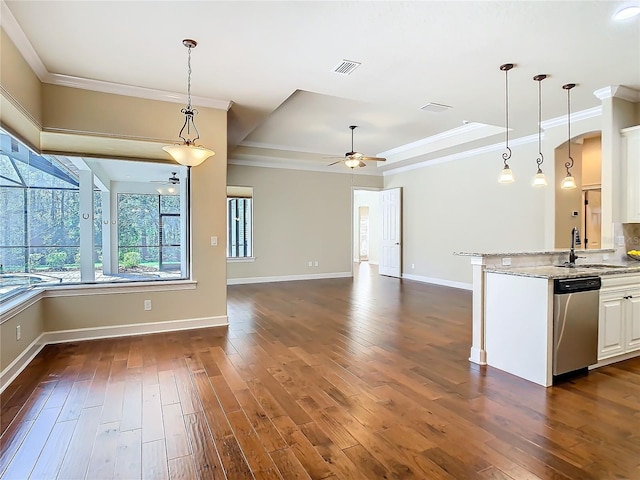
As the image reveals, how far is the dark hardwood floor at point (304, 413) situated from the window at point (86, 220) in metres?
0.87

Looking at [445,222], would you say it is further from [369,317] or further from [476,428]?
[476,428]

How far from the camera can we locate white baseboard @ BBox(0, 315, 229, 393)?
3506 millimetres

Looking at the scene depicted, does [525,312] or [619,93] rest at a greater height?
[619,93]

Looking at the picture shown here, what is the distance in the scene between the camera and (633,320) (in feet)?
12.0

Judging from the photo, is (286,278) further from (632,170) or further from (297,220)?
(632,170)

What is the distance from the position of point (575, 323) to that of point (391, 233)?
266 inches

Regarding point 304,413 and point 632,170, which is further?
point 632,170

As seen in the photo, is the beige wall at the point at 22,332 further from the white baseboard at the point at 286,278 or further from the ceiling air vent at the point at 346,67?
the white baseboard at the point at 286,278

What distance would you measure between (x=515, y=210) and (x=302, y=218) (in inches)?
186

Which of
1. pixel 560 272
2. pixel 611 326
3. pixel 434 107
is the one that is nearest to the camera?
pixel 560 272

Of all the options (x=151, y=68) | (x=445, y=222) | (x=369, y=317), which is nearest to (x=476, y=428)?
(x=369, y=317)

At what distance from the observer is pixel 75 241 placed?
14.7 feet

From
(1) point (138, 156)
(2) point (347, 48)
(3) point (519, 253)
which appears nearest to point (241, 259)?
(1) point (138, 156)

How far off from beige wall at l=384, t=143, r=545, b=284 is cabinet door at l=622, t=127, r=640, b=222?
187 cm
